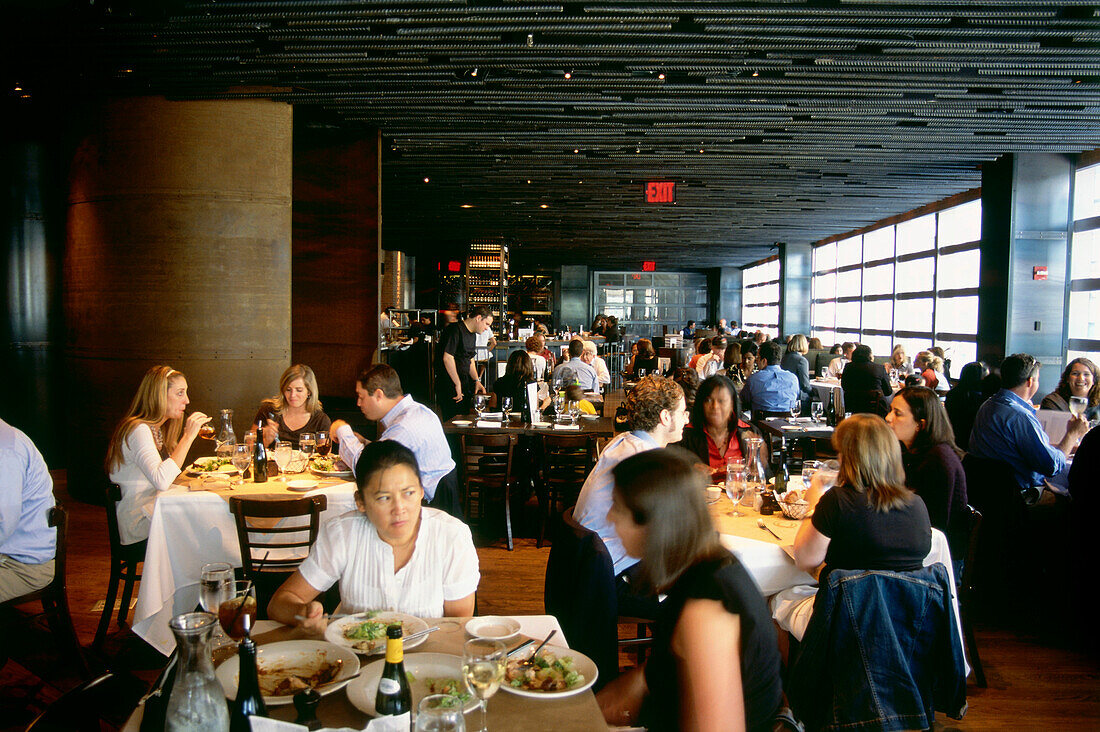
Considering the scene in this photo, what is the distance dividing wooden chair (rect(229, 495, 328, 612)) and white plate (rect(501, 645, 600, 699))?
1.57m

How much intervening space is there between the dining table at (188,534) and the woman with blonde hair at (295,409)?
1.04 metres

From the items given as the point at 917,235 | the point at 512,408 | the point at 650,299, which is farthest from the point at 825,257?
the point at 512,408

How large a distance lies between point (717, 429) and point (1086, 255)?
24.1 feet

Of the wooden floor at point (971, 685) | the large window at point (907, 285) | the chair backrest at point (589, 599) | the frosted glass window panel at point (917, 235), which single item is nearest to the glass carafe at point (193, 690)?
the wooden floor at point (971, 685)

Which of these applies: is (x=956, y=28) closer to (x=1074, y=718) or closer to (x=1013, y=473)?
(x=1013, y=473)

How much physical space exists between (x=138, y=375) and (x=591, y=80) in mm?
4836

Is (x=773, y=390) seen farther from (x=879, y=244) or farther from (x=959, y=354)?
(x=879, y=244)

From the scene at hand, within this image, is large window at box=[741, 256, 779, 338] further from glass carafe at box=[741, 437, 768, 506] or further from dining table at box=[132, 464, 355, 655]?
dining table at box=[132, 464, 355, 655]

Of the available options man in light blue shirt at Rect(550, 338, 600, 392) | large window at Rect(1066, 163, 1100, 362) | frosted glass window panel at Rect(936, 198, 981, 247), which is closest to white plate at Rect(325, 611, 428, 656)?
man in light blue shirt at Rect(550, 338, 600, 392)

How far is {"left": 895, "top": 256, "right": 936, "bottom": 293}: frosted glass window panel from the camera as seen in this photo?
43.2ft

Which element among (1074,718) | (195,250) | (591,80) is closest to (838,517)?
(1074,718)

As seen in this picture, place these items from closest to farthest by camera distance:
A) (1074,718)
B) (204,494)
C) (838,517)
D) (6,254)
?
(838,517) → (1074,718) → (204,494) → (6,254)

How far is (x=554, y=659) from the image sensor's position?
5.97 feet

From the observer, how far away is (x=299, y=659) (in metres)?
1.82
